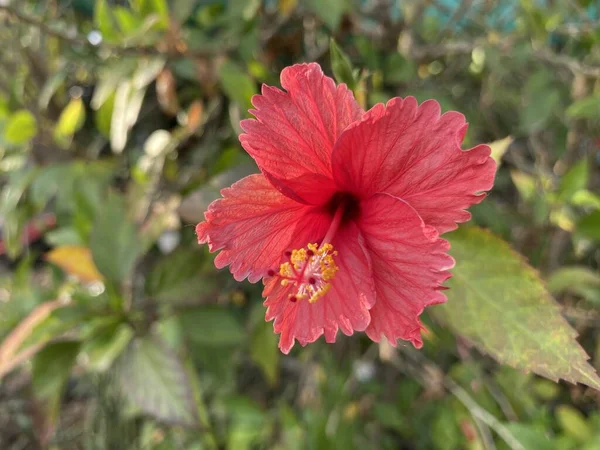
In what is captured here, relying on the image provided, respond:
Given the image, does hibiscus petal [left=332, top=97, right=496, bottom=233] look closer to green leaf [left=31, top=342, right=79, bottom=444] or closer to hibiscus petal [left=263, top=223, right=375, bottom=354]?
hibiscus petal [left=263, top=223, right=375, bottom=354]

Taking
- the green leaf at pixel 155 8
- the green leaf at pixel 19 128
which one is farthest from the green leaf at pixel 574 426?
the green leaf at pixel 19 128

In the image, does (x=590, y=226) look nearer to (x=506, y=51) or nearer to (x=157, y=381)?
(x=506, y=51)

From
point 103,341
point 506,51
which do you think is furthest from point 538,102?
point 103,341

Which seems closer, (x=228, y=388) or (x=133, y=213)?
(x=133, y=213)

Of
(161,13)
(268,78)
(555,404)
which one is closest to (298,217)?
(268,78)

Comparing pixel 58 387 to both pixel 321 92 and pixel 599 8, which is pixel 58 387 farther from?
pixel 599 8
